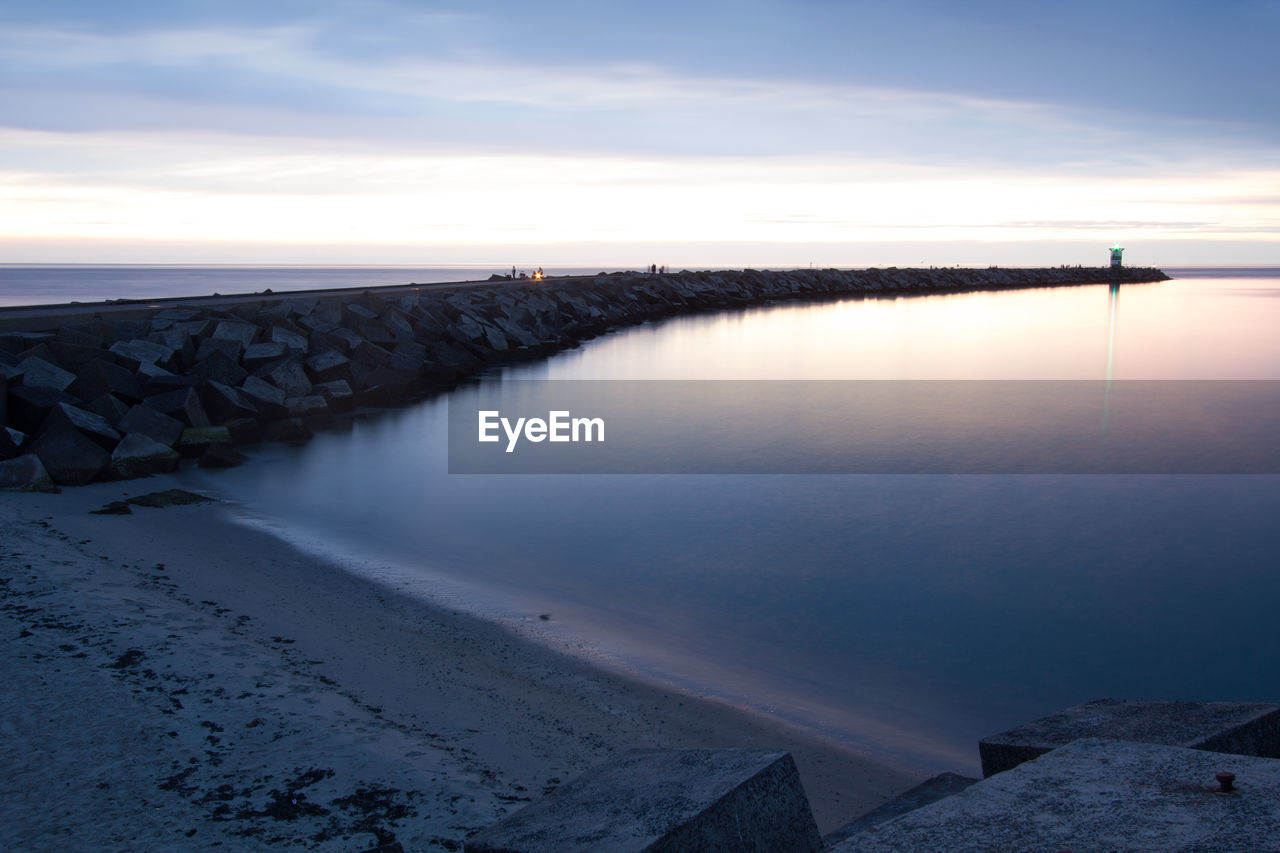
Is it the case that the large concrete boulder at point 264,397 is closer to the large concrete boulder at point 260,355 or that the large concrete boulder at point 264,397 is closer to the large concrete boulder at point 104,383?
the large concrete boulder at point 260,355

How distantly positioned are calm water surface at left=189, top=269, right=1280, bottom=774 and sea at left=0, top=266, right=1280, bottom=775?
0.08 ft

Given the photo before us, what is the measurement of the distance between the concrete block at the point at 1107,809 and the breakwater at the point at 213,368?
8.00 meters

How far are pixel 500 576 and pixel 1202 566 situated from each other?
574 cm

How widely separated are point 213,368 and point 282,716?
9667mm

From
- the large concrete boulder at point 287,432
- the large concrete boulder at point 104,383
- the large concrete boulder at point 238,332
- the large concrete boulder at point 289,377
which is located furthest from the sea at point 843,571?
the large concrete boulder at point 238,332

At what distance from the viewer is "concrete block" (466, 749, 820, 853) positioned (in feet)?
7.93

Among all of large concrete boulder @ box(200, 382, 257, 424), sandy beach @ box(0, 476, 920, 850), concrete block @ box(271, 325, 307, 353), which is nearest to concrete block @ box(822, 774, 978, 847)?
sandy beach @ box(0, 476, 920, 850)

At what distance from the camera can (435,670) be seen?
4.88 metres

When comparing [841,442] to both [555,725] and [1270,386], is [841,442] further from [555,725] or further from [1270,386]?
[1270,386]

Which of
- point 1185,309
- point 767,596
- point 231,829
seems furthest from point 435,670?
point 1185,309

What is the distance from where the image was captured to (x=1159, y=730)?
317cm

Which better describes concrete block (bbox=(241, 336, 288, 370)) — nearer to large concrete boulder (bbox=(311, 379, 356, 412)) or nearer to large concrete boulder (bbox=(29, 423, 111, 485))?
large concrete boulder (bbox=(311, 379, 356, 412))

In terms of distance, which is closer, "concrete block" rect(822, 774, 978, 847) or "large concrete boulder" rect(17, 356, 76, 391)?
"concrete block" rect(822, 774, 978, 847)

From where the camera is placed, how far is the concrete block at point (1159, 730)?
3002 mm
